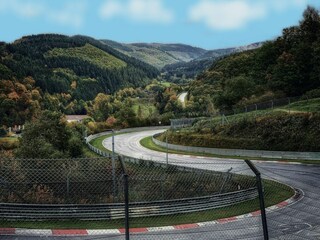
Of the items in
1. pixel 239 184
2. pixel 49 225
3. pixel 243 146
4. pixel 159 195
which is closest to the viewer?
pixel 49 225

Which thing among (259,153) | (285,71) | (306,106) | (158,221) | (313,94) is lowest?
(259,153)

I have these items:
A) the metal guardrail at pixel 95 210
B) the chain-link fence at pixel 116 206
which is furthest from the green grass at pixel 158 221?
the metal guardrail at pixel 95 210

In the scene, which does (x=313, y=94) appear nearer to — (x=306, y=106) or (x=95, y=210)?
(x=306, y=106)

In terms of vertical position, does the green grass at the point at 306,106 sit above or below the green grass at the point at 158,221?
above

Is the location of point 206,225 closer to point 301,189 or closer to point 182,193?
point 182,193

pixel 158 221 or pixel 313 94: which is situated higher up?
pixel 313 94

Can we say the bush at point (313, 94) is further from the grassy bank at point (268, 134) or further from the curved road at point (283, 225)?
the curved road at point (283, 225)

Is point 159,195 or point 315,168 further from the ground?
point 159,195

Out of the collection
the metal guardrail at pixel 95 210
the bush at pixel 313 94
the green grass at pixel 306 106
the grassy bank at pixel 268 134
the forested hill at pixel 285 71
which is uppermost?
the forested hill at pixel 285 71

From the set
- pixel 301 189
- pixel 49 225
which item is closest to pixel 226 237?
pixel 49 225

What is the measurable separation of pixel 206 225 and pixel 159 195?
2041 mm

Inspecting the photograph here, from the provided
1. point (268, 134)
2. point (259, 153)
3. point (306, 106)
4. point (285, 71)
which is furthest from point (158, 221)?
point (285, 71)

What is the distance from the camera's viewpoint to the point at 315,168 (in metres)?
33.8

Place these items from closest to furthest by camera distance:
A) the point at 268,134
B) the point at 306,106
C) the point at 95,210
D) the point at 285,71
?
the point at 95,210
the point at 268,134
the point at 306,106
the point at 285,71
